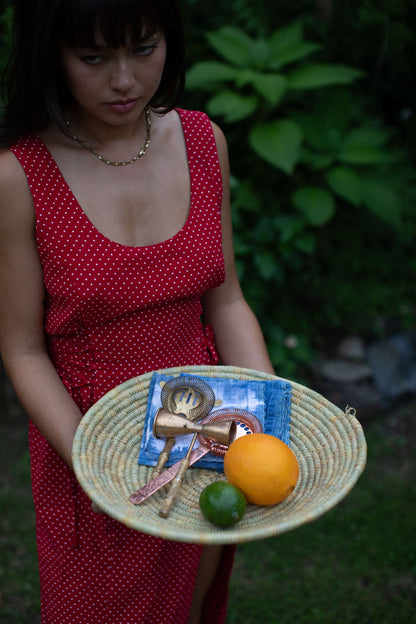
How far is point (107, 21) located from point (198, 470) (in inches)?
44.5

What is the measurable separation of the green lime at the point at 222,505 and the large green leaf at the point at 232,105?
8.84 ft

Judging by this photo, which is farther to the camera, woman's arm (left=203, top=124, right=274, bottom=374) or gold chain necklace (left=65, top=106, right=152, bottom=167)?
woman's arm (left=203, top=124, right=274, bottom=374)

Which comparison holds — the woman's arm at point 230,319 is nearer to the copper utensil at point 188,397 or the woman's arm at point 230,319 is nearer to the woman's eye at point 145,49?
the copper utensil at point 188,397

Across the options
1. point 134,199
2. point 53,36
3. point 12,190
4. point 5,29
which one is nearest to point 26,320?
point 12,190

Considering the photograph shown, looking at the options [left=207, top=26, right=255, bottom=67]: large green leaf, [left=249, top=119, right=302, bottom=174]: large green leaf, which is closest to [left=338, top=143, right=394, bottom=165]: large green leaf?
[left=249, top=119, right=302, bottom=174]: large green leaf

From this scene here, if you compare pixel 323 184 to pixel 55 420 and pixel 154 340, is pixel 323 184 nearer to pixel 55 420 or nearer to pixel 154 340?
pixel 154 340

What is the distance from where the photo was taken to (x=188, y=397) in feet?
5.61

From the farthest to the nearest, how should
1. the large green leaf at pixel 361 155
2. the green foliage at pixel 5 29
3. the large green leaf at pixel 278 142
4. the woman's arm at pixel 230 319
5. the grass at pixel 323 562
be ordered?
the large green leaf at pixel 361 155
the large green leaf at pixel 278 142
the green foliage at pixel 5 29
the grass at pixel 323 562
the woman's arm at pixel 230 319

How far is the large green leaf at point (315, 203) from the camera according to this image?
149 inches

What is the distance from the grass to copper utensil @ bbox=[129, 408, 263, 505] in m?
1.51

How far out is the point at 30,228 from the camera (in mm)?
1589

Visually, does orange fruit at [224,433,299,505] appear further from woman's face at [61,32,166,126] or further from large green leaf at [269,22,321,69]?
large green leaf at [269,22,321,69]

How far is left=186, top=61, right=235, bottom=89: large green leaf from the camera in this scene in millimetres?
3756

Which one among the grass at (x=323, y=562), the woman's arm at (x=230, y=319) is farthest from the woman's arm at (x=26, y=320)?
the grass at (x=323, y=562)
